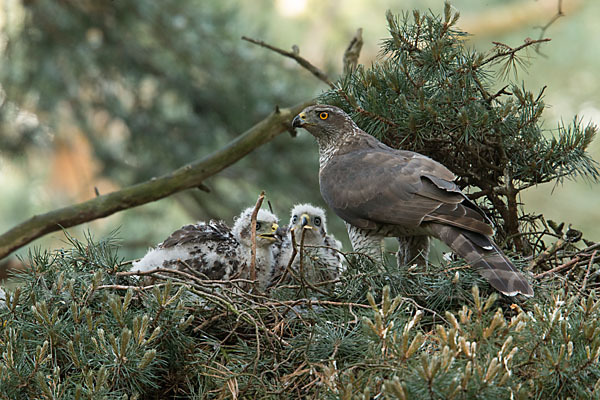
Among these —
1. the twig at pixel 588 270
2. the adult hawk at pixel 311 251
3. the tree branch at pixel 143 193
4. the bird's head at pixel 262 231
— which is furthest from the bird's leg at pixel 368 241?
the tree branch at pixel 143 193

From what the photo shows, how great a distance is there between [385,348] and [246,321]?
2.13ft

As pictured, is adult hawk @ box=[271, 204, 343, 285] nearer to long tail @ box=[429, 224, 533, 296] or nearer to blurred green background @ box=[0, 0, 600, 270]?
long tail @ box=[429, 224, 533, 296]

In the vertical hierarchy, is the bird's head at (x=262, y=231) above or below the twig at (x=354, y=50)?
below

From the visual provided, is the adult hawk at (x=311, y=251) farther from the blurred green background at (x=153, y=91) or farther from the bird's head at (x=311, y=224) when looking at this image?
the blurred green background at (x=153, y=91)

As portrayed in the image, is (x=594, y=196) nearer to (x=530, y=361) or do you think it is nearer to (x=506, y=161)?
(x=506, y=161)

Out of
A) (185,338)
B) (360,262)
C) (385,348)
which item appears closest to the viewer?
(385,348)

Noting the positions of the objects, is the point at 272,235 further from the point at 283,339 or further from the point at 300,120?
the point at 283,339

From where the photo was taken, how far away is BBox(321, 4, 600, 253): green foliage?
3.15 m

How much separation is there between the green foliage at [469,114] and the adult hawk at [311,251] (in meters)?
0.66

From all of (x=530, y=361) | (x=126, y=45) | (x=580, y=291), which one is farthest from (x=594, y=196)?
(x=530, y=361)

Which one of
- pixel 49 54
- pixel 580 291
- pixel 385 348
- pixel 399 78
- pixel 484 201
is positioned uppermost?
pixel 49 54

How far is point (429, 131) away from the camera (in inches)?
129

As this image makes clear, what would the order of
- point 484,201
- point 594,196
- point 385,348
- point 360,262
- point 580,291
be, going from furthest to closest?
point 594,196
point 484,201
point 360,262
point 580,291
point 385,348

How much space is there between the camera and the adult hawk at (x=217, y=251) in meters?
3.41
